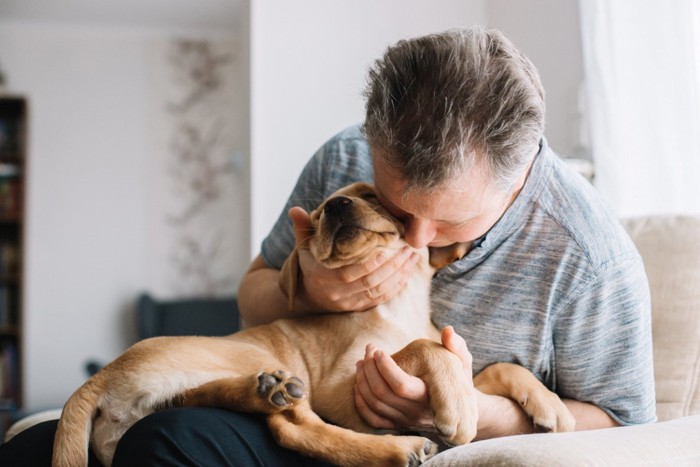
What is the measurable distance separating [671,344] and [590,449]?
72 centimetres

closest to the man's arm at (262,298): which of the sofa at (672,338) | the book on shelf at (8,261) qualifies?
the sofa at (672,338)

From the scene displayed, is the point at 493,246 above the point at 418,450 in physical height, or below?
above

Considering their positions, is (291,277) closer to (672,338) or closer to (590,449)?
(590,449)

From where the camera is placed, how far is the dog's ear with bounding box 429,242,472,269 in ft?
4.56

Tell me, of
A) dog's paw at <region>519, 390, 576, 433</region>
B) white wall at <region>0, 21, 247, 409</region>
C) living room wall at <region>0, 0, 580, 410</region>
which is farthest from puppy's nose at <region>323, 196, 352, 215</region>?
white wall at <region>0, 21, 247, 409</region>

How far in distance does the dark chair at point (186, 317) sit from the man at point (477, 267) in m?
3.49

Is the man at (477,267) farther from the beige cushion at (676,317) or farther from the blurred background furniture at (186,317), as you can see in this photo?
the blurred background furniture at (186,317)

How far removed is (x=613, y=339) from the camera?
1334mm

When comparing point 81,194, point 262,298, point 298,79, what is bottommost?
point 262,298

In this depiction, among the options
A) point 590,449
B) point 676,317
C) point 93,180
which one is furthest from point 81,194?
point 590,449

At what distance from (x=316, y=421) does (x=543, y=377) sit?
508 millimetres

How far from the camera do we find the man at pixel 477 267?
3.60 ft

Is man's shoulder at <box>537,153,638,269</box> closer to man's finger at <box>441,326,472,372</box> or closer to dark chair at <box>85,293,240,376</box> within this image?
man's finger at <box>441,326,472,372</box>

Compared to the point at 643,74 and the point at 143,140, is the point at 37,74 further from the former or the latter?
the point at 643,74
